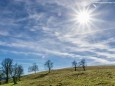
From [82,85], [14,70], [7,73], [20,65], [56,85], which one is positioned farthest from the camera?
[20,65]

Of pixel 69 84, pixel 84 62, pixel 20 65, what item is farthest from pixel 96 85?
pixel 84 62

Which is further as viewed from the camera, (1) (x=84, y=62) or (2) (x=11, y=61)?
(1) (x=84, y=62)

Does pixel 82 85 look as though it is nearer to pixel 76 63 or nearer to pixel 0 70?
pixel 0 70

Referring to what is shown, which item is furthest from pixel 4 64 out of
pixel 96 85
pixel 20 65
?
pixel 96 85

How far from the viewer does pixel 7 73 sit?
12288 centimetres

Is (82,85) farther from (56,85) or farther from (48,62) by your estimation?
(48,62)

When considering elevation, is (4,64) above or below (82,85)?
above

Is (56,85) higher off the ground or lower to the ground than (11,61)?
lower

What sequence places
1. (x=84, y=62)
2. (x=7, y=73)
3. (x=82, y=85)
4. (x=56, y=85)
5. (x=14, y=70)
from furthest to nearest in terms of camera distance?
(x=84, y=62)
(x=14, y=70)
(x=7, y=73)
(x=56, y=85)
(x=82, y=85)

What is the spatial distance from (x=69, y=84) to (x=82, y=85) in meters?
4.49

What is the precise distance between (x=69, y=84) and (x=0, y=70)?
91.3 metres

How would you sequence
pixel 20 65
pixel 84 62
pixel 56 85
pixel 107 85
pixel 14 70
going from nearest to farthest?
1. pixel 107 85
2. pixel 56 85
3. pixel 14 70
4. pixel 20 65
5. pixel 84 62

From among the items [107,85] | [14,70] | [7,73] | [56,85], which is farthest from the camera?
[14,70]

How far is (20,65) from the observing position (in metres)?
155
